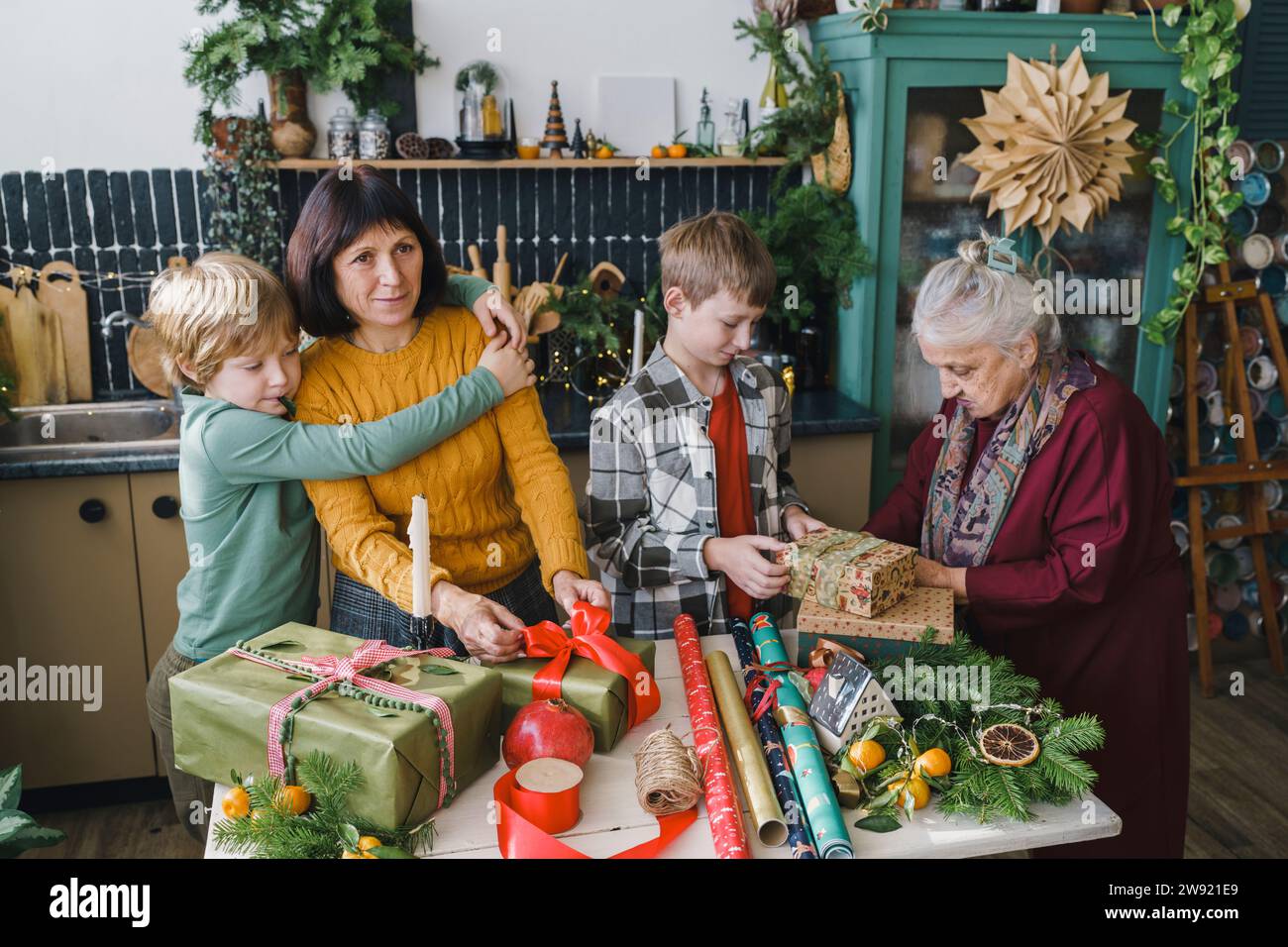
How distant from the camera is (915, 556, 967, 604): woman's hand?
198cm

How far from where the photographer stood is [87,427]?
3.30 metres

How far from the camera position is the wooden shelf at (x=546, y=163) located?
3.28 metres

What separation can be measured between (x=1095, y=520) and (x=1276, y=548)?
255 centimetres

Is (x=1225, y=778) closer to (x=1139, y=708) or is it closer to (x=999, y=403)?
(x=1139, y=708)

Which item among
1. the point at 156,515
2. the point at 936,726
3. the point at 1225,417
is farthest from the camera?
the point at 1225,417

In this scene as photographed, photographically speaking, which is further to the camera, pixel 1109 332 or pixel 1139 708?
pixel 1109 332

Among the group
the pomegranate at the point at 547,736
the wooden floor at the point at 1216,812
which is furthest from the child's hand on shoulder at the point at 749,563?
the wooden floor at the point at 1216,812

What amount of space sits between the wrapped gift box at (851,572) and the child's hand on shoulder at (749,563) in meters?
0.07

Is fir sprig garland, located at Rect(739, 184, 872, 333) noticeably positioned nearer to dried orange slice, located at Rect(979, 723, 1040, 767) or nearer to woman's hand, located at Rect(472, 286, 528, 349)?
woman's hand, located at Rect(472, 286, 528, 349)

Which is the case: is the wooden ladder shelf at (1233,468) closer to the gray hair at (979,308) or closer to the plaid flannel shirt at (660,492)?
the gray hair at (979,308)

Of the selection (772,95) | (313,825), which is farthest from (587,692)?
(772,95)

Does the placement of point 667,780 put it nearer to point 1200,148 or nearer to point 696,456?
point 696,456

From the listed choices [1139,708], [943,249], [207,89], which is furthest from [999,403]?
[207,89]

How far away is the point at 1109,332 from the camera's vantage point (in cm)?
357
